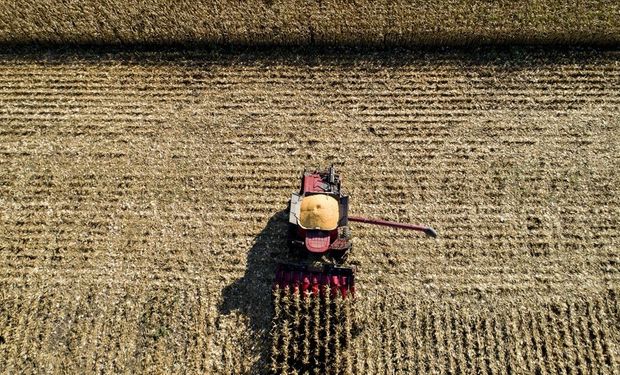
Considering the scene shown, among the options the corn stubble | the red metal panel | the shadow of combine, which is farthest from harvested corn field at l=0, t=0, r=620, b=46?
the corn stubble

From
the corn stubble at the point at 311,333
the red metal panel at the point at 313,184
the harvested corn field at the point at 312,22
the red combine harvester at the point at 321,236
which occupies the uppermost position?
the harvested corn field at the point at 312,22

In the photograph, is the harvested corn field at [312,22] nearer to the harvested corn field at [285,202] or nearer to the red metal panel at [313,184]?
the harvested corn field at [285,202]

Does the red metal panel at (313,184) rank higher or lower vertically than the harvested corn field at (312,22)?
lower

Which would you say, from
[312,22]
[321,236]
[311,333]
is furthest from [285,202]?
[312,22]

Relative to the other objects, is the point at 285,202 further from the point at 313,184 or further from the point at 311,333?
the point at 311,333

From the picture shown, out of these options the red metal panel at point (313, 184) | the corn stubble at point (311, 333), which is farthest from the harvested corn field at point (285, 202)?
the red metal panel at point (313, 184)

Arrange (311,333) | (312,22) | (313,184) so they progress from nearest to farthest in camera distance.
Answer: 1. (311,333)
2. (313,184)
3. (312,22)
